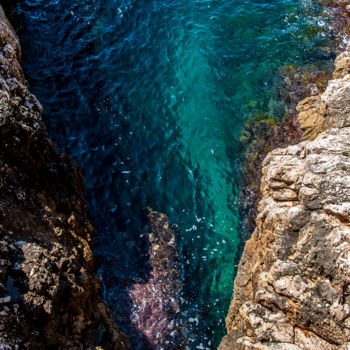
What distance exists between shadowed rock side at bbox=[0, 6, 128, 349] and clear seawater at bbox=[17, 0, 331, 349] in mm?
1897

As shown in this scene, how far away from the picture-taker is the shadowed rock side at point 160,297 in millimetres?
10305

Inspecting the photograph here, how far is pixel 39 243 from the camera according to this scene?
7.83 metres

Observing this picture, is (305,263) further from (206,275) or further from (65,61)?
(65,61)

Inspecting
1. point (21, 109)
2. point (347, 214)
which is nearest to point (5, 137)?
point (21, 109)

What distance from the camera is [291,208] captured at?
789 cm

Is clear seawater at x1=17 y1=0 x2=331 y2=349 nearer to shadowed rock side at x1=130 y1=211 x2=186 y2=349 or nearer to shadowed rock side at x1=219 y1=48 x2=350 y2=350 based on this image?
shadowed rock side at x1=130 y1=211 x2=186 y2=349

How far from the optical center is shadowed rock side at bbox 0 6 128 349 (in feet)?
21.5

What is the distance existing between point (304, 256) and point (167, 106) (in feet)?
34.9

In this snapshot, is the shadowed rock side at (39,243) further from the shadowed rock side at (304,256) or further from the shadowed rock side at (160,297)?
the shadowed rock side at (304,256)

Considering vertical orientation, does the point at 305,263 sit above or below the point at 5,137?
below

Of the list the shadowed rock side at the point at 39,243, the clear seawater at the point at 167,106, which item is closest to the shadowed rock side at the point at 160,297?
the clear seawater at the point at 167,106

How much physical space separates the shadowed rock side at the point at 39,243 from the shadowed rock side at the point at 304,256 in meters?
3.84

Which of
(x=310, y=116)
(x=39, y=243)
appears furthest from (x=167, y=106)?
(x=39, y=243)

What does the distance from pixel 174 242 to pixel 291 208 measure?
18.1 ft
